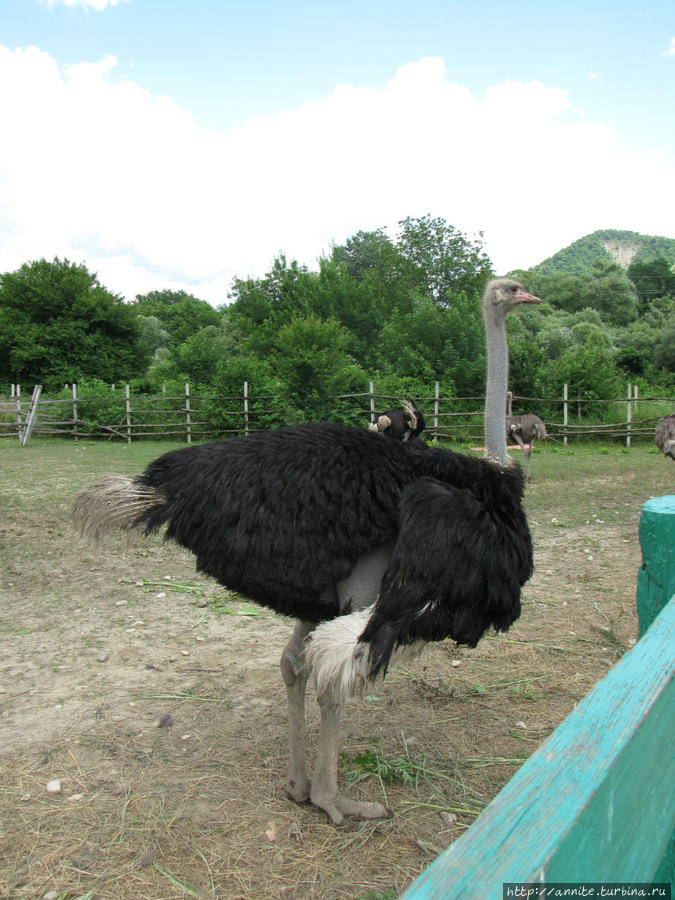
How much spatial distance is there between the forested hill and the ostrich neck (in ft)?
224

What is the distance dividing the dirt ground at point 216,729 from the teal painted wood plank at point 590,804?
1.47 metres

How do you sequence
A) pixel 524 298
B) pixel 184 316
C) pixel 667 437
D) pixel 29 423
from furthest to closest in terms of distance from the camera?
1. pixel 184 316
2. pixel 29 423
3. pixel 667 437
4. pixel 524 298

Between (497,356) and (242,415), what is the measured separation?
46.2 feet

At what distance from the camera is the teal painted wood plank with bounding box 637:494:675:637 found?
1507 mm

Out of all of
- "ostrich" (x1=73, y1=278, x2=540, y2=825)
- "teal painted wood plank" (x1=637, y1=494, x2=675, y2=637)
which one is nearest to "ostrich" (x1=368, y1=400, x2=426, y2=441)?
"ostrich" (x1=73, y1=278, x2=540, y2=825)

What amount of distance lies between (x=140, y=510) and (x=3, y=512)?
191 inches

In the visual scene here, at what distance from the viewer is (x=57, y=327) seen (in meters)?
28.5

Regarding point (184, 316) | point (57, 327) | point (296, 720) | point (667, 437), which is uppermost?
point (184, 316)

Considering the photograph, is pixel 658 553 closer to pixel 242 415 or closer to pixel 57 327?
pixel 242 415

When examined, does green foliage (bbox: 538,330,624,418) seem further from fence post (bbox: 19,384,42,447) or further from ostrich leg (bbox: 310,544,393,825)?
ostrich leg (bbox: 310,544,393,825)

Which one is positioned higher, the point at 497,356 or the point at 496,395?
the point at 497,356

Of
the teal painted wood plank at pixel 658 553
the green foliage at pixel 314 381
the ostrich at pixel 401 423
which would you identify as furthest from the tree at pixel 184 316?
the teal painted wood plank at pixel 658 553

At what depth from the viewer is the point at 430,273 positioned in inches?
1237

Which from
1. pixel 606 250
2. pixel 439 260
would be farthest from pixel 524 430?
pixel 606 250
